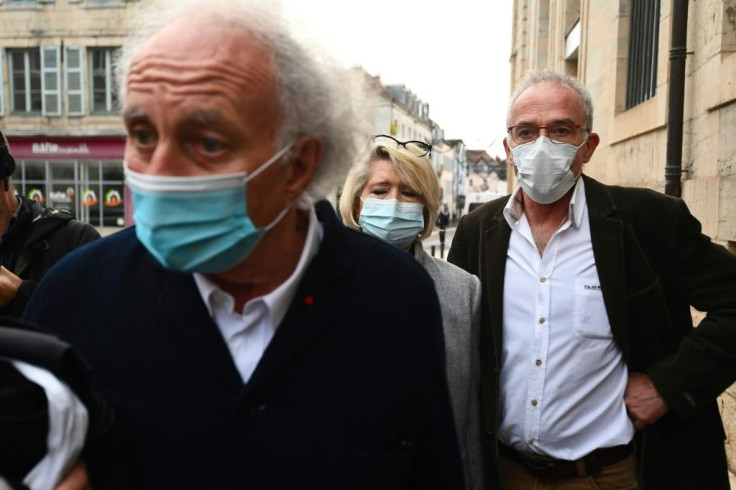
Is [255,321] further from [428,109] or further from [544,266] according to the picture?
[428,109]

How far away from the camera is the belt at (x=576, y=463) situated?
249cm

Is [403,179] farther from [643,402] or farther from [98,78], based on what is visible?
[98,78]

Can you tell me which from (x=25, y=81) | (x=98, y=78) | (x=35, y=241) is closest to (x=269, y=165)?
(x=35, y=241)

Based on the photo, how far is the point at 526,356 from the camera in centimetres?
254

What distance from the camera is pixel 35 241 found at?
9.73ft

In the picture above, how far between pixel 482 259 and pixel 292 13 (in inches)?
60.8

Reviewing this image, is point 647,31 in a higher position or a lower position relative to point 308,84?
higher

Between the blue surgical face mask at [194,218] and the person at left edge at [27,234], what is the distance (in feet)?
5.92

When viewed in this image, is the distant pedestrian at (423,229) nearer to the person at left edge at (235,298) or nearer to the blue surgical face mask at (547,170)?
the blue surgical face mask at (547,170)

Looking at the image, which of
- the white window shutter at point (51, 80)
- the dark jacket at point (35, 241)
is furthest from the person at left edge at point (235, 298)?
the white window shutter at point (51, 80)

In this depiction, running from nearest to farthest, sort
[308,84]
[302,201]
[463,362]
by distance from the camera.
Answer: [308,84] → [302,201] → [463,362]

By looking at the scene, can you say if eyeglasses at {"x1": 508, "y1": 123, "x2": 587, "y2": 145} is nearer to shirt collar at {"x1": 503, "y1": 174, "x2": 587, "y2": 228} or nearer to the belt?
shirt collar at {"x1": 503, "y1": 174, "x2": 587, "y2": 228}

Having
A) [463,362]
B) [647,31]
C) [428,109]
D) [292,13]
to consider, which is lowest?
[463,362]

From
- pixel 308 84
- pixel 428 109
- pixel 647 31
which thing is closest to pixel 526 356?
pixel 308 84
